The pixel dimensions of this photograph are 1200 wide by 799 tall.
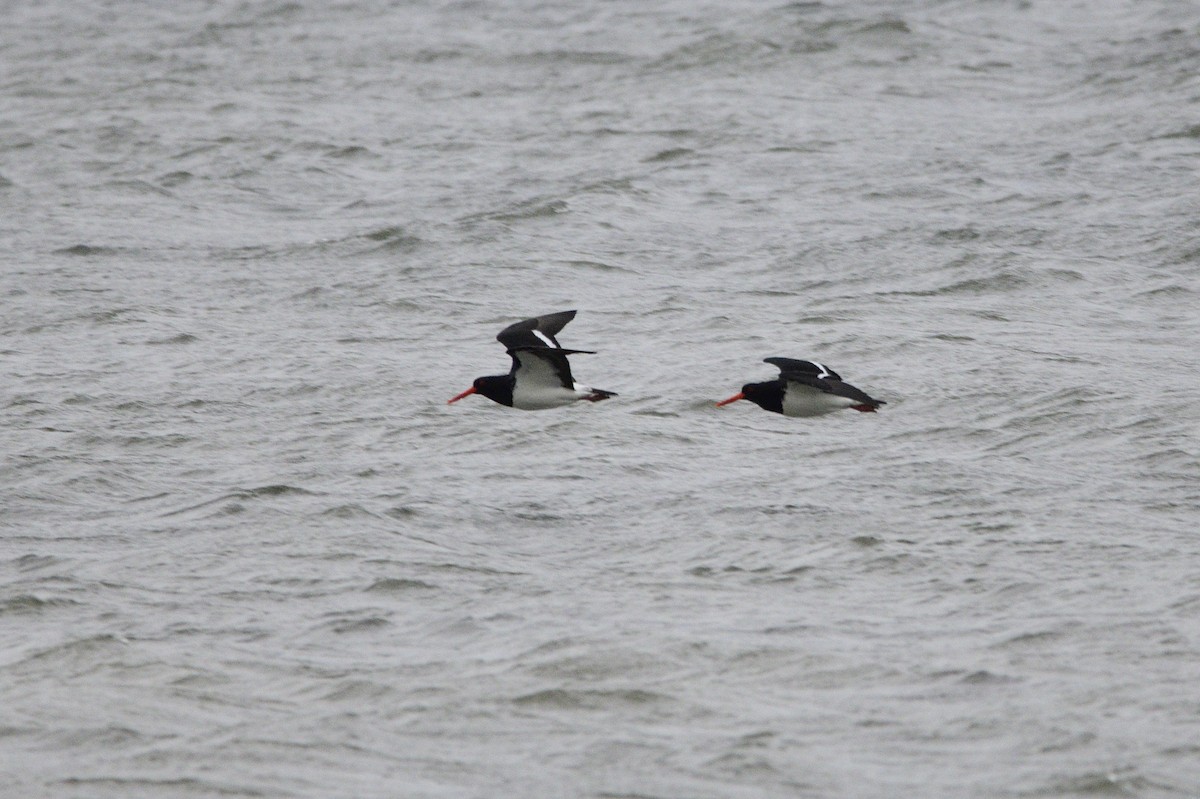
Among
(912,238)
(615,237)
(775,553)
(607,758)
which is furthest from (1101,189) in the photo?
(607,758)

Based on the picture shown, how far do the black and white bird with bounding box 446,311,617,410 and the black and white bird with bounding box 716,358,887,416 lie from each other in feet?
3.45

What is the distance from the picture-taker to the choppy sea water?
8.18m

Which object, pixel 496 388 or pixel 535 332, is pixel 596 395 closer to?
pixel 535 332

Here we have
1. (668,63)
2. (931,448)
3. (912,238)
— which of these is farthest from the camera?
(668,63)

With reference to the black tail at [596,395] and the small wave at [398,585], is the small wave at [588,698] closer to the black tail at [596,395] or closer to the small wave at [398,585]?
the small wave at [398,585]

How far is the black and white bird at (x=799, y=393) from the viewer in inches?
458

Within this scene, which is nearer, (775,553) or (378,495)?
(775,553)

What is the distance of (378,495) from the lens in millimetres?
11234

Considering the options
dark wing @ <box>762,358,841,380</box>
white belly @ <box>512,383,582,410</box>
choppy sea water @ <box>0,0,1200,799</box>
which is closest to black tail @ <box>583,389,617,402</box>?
white belly @ <box>512,383,582,410</box>

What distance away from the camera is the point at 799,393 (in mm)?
11891

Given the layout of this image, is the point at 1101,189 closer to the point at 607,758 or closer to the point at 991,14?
the point at 991,14

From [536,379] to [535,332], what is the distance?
315 mm

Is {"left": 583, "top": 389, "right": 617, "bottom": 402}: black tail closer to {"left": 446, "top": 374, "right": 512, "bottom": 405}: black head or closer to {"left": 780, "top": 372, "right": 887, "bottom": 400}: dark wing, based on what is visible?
{"left": 446, "top": 374, "right": 512, "bottom": 405}: black head

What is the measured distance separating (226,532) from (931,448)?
4.46 m
